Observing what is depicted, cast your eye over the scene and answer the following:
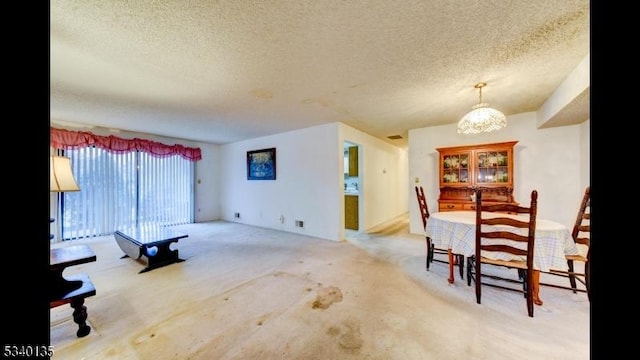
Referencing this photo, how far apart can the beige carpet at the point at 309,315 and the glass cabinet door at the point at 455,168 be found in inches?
75.2

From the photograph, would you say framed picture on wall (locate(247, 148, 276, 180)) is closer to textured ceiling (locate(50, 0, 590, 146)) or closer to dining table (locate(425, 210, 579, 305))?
textured ceiling (locate(50, 0, 590, 146))

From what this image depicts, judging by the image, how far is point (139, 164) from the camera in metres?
5.20

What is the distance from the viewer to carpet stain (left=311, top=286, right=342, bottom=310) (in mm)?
2064

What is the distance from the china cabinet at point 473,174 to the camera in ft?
12.6

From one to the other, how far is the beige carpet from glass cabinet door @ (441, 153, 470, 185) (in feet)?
6.27

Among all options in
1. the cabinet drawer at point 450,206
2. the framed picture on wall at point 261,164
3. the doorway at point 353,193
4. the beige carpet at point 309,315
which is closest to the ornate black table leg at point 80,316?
the beige carpet at point 309,315

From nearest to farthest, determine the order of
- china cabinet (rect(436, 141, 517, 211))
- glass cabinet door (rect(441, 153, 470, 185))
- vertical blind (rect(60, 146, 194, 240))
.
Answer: china cabinet (rect(436, 141, 517, 211)) → glass cabinet door (rect(441, 153, 470, 185)) → vertical blind (rect(60, 146, 194, 240))

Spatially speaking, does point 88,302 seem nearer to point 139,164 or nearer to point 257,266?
point 257,266

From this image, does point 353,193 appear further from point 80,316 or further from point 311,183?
point 80,316

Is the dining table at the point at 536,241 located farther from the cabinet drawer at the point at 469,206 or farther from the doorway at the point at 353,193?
the doorway at the point at 353,193

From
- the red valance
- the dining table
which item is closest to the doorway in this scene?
the dining table
